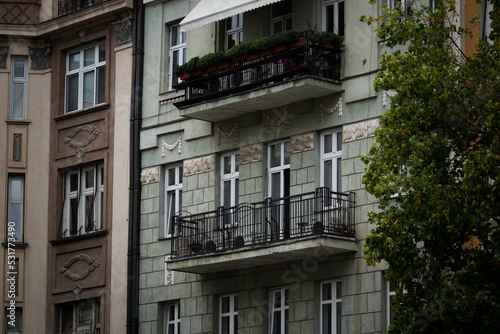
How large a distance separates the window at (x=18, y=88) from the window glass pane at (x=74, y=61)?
1321mm

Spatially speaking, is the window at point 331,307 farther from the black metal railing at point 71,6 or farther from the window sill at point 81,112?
the black metal railing at point 71,6

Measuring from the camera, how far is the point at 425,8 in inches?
1113

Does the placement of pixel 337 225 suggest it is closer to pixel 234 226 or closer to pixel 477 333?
pixel 234 226

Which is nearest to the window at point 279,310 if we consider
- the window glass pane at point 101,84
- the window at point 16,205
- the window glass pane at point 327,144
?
the window glass pane at point 327,144

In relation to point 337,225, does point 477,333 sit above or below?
below

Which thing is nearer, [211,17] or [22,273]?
[211,17]

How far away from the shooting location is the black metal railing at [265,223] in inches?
1326

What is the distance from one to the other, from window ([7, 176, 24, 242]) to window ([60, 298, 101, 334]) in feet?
8.53

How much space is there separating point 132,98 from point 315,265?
8014 mm

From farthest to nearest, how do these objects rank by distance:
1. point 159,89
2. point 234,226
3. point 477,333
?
1. point 159,89
2. point 234,226
3. point 477,333

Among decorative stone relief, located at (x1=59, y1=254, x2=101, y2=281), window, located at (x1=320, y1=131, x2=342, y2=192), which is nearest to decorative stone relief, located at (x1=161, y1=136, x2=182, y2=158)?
decorative stone relief, located at (x1=59, y1=254, x2=101, y2=281)

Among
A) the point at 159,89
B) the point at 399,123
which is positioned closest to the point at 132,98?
the point at 159,89

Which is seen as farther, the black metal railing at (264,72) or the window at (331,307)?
the black metal railing at (264,72)

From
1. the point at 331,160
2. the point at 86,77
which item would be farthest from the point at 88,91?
the point at 331,160
